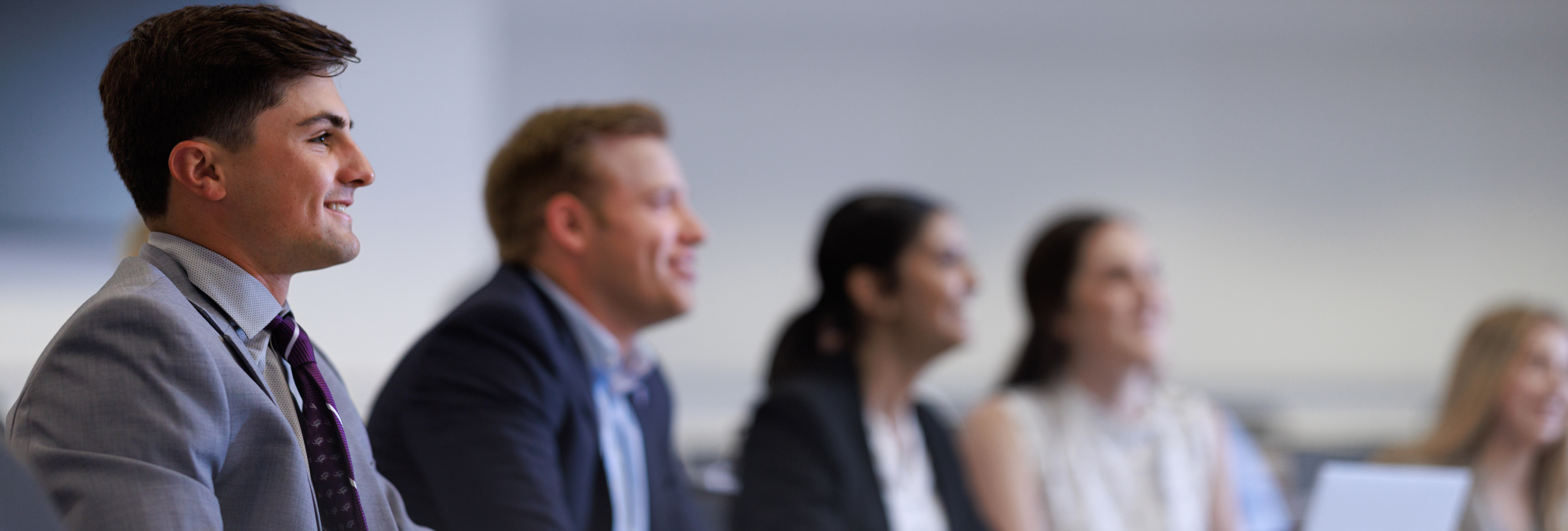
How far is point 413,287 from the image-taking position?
123 inches

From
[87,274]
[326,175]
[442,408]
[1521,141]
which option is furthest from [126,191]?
[1521,141]

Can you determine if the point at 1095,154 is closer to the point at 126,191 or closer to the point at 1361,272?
the point at 1361,272

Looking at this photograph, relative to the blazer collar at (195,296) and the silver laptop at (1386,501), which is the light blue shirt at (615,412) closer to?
the blazer collar at (195,296)

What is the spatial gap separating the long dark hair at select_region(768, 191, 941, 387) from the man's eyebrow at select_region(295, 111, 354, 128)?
138 cm

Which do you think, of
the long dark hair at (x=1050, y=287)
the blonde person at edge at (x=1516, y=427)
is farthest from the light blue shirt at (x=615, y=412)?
the blonde person at edge at (x=1516, y=427)

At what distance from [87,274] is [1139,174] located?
4.61 metres

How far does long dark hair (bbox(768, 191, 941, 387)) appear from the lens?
7.15 feet

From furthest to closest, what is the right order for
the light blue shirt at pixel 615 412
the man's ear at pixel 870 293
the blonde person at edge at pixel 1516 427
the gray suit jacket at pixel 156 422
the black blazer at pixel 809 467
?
1. the blonde person at edge at pixel 1516 427
2. the man's ear at pixel 870 293
3. the black blazer at pixel 809 467
4. the light blue shirt at pixel 615 412
5. the gray suit jacket at pixel 156 422

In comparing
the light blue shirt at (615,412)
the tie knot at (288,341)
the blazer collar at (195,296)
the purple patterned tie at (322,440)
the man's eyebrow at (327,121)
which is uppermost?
the man's eyebrow at (327,121)

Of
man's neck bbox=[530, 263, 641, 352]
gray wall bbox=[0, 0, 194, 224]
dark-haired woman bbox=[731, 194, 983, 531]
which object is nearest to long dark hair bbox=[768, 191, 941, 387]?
dark-haired woman bbox=[731, 194, 983, 531]

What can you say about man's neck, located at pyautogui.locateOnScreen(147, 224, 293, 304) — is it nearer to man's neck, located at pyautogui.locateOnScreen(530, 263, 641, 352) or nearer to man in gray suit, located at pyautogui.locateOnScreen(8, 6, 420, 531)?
man in gray suit, located at pyautogui.locateOnScreen(8, 6, 420, 531)

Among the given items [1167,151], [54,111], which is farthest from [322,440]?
[1167,151]

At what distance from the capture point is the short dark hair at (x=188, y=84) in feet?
2.56

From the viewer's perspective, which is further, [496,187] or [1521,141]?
[1521,141]
